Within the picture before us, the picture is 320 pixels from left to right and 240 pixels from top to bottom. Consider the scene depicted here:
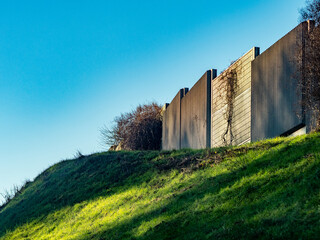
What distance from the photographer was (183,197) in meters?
11.9

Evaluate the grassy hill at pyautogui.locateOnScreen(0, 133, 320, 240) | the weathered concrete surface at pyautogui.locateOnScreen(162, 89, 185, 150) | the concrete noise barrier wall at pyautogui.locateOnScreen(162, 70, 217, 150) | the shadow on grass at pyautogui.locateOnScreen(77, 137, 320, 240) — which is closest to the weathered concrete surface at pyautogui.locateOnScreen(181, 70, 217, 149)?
the concrete noise barrier wall at pyautogui.locateOnScreen(162, 70, 217, 150)

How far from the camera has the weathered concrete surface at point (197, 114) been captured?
755 inches

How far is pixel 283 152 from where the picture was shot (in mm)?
11578

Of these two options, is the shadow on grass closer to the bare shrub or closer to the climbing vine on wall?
the climbing vine on wall

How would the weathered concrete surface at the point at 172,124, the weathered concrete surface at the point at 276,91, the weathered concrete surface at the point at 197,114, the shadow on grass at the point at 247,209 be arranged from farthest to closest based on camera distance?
the weathered concrete surface at the point at 172,124, the weathered concrete surface at the point at 197,114, the weathered concrete surface at the point at 276,91, the shadow on grass at the point at 247,209

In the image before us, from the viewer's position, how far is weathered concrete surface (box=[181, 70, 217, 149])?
1917cm

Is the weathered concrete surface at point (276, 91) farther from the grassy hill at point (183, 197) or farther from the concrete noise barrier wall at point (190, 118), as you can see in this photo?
the concrete noise barrier wall at point (190, 118)

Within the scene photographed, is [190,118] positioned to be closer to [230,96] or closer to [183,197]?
[230,96]

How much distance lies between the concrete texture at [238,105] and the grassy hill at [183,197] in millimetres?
1651

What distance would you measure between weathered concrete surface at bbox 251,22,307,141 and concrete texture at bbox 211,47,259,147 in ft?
1.44

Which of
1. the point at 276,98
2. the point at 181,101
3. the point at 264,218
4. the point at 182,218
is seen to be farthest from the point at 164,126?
the point at 264,218

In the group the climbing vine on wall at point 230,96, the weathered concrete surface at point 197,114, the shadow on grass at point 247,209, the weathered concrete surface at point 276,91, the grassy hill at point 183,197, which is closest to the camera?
the shadow on grass at point 247,209

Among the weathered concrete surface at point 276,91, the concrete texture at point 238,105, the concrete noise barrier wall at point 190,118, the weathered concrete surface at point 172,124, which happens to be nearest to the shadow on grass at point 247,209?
the weathered concrete surface at point 276,91

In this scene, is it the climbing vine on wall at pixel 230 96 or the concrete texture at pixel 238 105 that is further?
the climbing vine on wall at pixel 230 96
